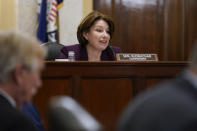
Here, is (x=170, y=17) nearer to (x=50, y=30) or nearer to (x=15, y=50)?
(x=50, y=30)

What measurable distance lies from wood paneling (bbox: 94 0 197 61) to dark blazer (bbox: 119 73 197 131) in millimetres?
5051

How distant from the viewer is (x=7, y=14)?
5.82 m

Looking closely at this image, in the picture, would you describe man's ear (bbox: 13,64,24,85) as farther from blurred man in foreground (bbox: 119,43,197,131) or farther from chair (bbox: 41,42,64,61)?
chair (bbox: 41,42,64,61)

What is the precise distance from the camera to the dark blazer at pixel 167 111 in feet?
3.08

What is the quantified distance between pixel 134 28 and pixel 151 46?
0.40 meters

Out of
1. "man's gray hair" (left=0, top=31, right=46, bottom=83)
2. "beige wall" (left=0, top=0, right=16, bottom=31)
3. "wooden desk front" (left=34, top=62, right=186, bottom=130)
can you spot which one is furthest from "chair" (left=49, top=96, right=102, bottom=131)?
"beige wall" (left=0, top=0, right=16, bottom=31)

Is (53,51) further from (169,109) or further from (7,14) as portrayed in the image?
(169,109)

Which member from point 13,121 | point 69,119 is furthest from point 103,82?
point 69,119

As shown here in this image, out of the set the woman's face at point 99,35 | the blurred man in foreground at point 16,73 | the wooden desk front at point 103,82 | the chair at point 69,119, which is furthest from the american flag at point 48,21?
the chair at point 69,119

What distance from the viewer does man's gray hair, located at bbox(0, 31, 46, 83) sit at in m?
1.52

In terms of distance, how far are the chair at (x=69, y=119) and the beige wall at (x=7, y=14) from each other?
16.0 ft

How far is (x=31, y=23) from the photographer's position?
579cm

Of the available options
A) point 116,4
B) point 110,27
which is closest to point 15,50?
point 110,27

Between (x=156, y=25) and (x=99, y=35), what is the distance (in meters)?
2.10
